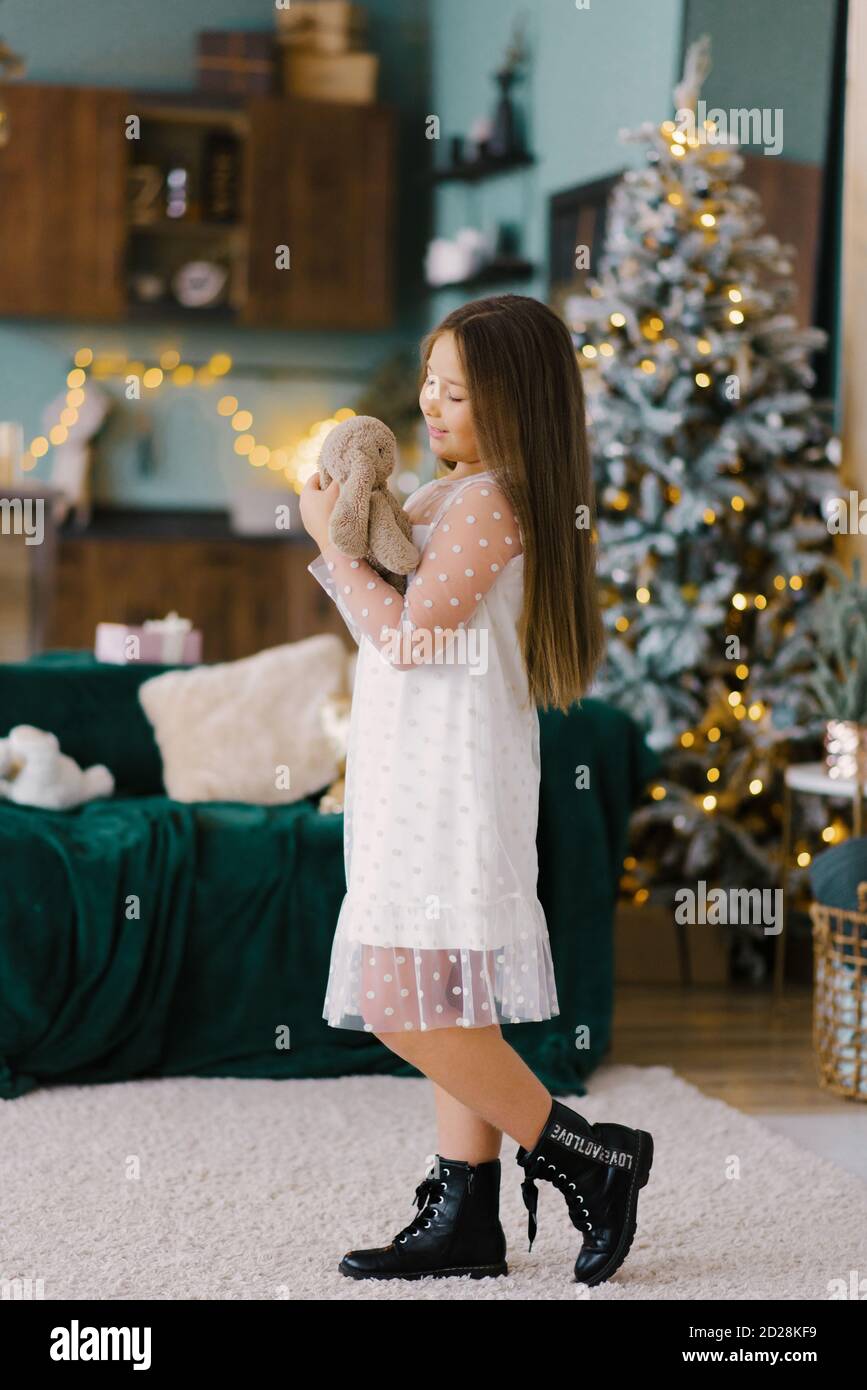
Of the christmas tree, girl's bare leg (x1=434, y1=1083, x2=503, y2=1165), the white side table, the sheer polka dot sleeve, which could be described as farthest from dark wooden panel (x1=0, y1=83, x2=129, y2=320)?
girl's bare leg (x1=434, y1=1083, x2=503, y2=1165)

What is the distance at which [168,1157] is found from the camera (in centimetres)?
267

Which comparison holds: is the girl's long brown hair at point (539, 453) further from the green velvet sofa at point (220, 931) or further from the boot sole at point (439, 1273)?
the green velvet sofa at point (220, 931)

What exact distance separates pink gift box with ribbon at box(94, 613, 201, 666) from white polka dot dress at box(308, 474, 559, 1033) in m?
1.79

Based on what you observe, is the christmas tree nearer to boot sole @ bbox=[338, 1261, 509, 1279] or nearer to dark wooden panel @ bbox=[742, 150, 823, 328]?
dark wooden panel @ bbox=[742, 150, 823, 328]

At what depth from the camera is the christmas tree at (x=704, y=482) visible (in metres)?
3.85

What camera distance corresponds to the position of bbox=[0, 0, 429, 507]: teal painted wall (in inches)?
251

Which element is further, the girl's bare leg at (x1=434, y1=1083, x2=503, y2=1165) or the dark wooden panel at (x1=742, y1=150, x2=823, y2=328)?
the dark wooden panel at (x1=742, y1=150, x2=823, y2=328)

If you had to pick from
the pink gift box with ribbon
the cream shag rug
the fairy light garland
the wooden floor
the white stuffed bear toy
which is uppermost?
the fairy light garland

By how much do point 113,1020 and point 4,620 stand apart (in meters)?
3.67

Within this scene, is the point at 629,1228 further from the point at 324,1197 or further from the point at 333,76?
the point at 333,76

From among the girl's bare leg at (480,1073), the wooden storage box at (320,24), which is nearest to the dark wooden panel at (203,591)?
the wooden storage box at (320,24)

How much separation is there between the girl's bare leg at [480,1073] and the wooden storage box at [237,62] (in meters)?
5.02

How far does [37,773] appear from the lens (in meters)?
3.33

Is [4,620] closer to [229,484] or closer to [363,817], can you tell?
[229,484]
